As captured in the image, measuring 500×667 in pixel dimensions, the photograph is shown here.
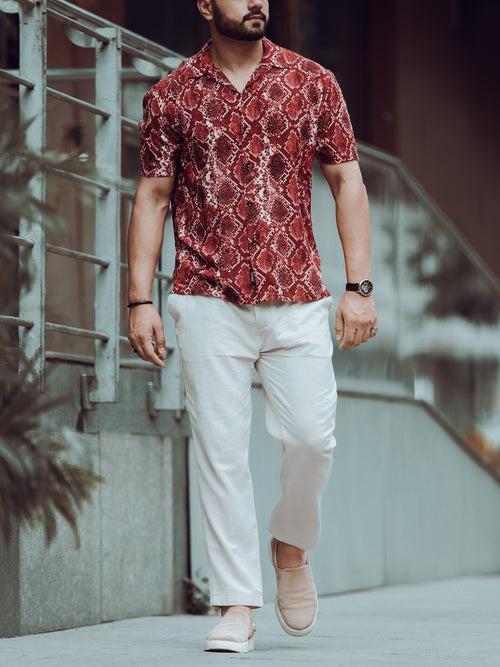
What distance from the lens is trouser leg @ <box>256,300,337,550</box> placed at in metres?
5.21

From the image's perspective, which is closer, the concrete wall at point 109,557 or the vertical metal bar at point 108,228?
the concrete wall at point 109,557

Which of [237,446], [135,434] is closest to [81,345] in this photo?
[135,434]

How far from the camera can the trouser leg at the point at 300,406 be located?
521 cm

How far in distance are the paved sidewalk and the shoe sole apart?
3 centimetres

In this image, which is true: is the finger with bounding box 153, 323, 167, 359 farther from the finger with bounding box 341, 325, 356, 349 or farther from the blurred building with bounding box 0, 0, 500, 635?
the finger with bounding box 341, 325, 356, 349

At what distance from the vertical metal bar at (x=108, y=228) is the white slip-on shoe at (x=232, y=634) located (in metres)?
1.51

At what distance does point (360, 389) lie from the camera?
9.46m

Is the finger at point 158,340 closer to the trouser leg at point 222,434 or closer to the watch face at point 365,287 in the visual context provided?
the trouser leg at point 222,434

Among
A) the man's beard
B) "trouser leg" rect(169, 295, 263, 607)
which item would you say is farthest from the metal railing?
the man's beard

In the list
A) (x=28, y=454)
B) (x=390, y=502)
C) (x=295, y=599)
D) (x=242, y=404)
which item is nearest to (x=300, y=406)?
(x=242, y=404)

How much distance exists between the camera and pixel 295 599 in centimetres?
535

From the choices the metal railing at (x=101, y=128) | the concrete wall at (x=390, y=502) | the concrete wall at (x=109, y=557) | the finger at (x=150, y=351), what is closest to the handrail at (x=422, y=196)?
the concrete wall at (x=390, y=502)

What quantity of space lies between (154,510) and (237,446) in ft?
6.28

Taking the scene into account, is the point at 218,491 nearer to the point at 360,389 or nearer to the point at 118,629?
the point at 118,629
